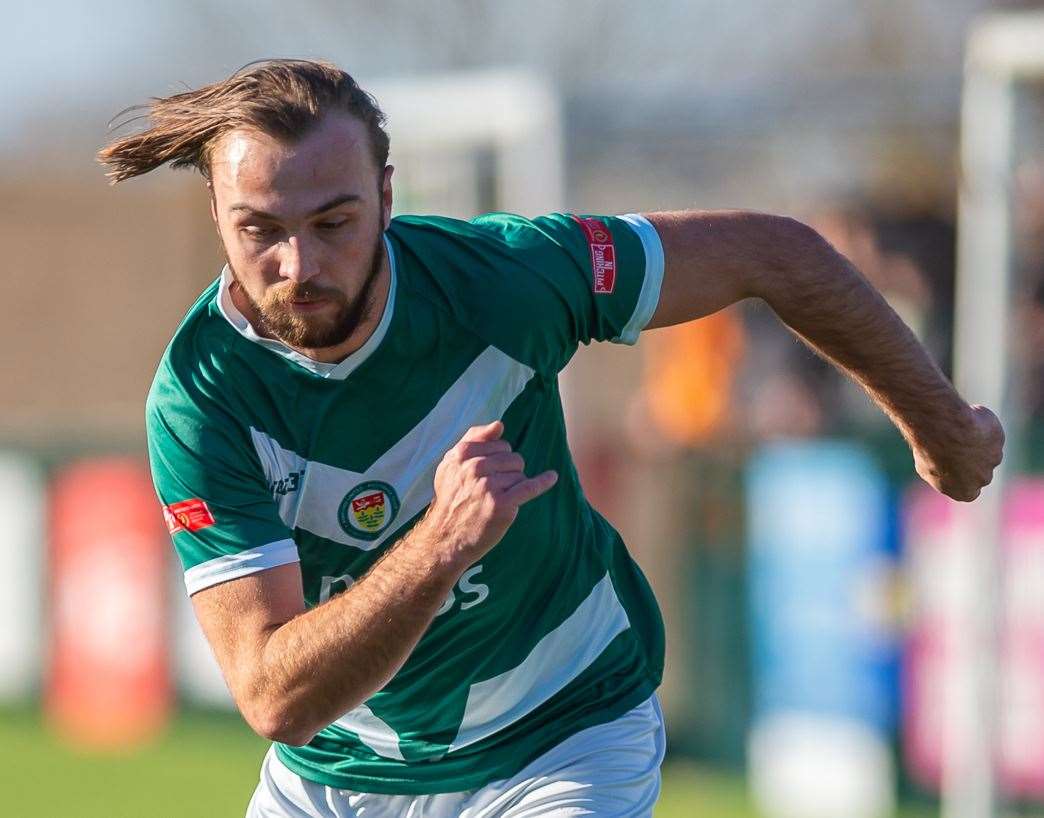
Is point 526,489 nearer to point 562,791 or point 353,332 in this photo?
point 353,332

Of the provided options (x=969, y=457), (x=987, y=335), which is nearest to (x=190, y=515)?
(x=969, y=457)

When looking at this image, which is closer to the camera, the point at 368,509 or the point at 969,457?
the point at 368,509

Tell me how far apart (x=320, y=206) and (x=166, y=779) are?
7.28 m

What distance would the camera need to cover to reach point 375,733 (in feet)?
14.1

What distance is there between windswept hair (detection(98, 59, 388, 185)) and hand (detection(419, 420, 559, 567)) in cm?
76

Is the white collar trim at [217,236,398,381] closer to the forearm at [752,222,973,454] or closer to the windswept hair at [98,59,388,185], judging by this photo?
the windswept hair at [98,59,388,185]

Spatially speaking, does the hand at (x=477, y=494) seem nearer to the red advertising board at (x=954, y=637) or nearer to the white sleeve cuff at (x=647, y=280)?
the white sleeve cuff at (x=647, y=280)

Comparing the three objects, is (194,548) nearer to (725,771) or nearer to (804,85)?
(725,771)

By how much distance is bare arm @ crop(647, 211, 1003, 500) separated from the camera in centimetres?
428

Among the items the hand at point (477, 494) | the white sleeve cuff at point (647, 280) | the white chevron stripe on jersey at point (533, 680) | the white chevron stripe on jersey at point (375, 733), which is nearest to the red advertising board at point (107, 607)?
the white chevron stripe on jersey at point (375, 733)

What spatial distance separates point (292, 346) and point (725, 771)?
6371mm

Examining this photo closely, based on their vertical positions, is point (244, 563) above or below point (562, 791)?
above

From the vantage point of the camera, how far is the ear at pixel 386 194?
3.91m

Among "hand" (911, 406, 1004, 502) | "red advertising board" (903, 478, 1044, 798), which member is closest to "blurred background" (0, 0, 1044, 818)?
"red advertising board" (903, 478, 1044, 798)
